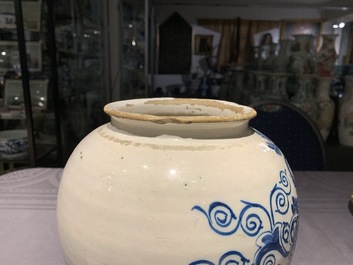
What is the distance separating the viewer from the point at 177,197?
0.29 metres

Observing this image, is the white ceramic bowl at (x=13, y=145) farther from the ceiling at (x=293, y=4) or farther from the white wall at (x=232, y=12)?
the white wall at (x=232, y=12)

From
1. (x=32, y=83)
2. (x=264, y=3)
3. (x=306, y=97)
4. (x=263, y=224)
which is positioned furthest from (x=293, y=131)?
(x=264, y=3)

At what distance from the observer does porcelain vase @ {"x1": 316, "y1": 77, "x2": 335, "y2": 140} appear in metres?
1.61

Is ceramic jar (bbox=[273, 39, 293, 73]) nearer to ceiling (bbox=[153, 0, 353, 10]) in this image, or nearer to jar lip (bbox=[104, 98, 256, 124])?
ceiling (bbox=[153, 0, 353, 10])

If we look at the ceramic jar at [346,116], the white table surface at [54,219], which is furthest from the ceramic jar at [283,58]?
the white table surface at [54,219]

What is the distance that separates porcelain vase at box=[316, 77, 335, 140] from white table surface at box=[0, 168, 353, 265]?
2.74 ft

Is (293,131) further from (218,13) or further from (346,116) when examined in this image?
(218,13)

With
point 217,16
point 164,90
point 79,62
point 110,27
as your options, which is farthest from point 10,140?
point 217,16

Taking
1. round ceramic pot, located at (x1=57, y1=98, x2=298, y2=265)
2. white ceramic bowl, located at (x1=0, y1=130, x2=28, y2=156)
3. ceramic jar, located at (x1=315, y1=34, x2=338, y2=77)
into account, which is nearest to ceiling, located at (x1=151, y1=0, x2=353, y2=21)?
ceramic jar, located at (x1=315, y1=34, x2=338, y2=77)

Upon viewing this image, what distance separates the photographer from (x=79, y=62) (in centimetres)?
204

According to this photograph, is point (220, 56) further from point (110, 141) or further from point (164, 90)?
point (110, 141)

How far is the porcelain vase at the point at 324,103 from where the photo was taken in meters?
1.61

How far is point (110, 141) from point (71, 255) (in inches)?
5.1

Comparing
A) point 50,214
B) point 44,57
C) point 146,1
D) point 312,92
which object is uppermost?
point 146,1
